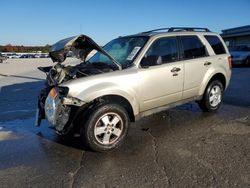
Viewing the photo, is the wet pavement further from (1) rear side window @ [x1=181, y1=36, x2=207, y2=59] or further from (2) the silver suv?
(1) rear side window @ [x1=181, y1=36, x2=207, y2=59]

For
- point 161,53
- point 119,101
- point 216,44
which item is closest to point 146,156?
point 119,101

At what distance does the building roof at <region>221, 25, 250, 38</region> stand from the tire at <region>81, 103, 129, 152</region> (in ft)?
101

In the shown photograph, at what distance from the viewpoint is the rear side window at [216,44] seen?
279 inches

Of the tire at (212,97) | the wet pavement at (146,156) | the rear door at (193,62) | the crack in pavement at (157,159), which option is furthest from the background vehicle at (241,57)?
the crack in pavement at (157,159)

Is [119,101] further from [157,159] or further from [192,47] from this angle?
[192,47]

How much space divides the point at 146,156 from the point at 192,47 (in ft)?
9.45

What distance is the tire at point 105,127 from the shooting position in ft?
15.8

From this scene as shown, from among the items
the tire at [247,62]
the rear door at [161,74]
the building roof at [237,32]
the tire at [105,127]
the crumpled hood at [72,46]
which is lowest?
the tire at [247,62]

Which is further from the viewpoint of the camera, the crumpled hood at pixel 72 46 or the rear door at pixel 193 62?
the rear door at pixel 193 62

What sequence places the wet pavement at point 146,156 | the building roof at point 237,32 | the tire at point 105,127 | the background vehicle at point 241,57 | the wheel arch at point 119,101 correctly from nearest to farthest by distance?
the wet pavement at point 146,156 → the tire at point 105,127 → the wheel arch at point 119,101 → the background vehicle at point 241,57 → the building roof at point 237,32

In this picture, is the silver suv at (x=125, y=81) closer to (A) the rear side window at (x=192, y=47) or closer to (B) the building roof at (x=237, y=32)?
(A) the rear side window at (x=192, y=47)

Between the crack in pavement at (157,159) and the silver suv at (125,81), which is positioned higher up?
the silver suv at (125,81)

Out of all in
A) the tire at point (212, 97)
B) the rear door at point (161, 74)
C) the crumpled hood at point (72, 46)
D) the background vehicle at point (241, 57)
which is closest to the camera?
the crumpled hood at point (72, 46)

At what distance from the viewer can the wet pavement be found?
395 cm
